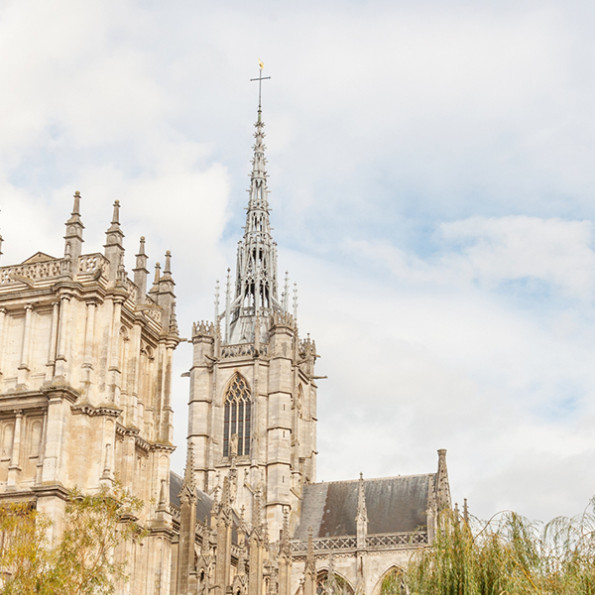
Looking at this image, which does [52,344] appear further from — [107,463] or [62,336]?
[107,463]

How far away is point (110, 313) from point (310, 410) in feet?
112

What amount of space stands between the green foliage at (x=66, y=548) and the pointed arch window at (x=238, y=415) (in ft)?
101

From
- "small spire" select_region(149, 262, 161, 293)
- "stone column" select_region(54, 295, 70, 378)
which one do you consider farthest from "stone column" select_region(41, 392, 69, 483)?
"small spire" select_region(149, 262, 161, 293)

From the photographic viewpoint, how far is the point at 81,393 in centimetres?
2805

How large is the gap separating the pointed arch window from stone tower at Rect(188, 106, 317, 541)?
0.19 feet

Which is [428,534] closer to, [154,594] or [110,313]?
[154,594]

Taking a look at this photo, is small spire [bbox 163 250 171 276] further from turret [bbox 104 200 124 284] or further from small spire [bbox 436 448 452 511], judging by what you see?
small spire [bbox 436 448 452 511]

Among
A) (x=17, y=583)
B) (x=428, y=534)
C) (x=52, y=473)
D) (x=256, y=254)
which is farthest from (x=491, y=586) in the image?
(x=256, y=254)

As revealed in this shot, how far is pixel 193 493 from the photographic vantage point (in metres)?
29.6

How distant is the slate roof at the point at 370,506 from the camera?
55.1 metres

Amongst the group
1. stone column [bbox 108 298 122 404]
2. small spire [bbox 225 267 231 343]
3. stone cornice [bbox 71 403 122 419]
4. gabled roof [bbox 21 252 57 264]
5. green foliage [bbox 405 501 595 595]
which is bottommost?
green foliage [bbox 405 501 595 595]

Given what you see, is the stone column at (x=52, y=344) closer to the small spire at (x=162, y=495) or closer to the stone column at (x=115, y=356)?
the stone column at (x=115, y=356)

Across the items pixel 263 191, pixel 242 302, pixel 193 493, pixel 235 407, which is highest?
pixel 263 191

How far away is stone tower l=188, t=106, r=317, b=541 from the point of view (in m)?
56.1
